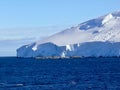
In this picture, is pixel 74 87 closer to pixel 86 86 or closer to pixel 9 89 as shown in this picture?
pixel 86 86

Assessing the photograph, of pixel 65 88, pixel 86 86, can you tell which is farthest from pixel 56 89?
pixel 86 86

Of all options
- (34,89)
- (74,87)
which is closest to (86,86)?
(74,87)

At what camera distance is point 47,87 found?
7162cm

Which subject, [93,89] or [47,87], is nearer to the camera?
[93,89]

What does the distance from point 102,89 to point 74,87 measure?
5.02 metres

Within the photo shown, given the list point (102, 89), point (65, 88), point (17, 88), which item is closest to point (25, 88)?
point (17, 88)

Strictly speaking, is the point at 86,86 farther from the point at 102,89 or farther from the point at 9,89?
the point at 9,89

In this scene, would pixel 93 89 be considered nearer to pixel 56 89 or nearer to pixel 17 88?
pixel 56 89

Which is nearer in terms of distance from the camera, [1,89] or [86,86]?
[1,89]

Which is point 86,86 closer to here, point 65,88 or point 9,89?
point 65,88

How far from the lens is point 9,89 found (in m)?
68.4

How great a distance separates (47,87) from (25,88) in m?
3.27

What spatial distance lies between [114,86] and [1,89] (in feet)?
51.0

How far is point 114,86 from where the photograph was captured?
235ft
